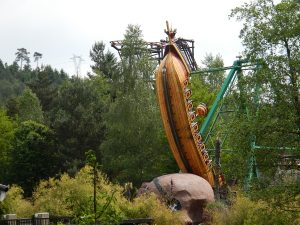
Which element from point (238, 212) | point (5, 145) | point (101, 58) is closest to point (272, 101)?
point (238, 212)

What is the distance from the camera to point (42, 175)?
3234cm

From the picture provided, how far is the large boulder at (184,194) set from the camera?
18.6m

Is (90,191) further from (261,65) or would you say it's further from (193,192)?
(261,65)

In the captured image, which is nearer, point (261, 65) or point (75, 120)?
point (261, 65)

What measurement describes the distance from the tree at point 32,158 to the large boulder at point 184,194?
46.0 feet

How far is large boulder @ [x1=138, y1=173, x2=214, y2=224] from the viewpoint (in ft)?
61.1

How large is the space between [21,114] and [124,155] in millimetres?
19329

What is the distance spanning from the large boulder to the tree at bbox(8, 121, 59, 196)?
46.0 feet

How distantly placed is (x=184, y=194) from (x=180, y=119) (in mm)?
3344

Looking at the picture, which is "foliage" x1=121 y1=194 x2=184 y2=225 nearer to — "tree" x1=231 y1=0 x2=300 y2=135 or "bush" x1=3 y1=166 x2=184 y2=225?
"bush" x1=3 y1=166 x2=184 y2=225

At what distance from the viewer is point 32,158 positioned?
106 feet

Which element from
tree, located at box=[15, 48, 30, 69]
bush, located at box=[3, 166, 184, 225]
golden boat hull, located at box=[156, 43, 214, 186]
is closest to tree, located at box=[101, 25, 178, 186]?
golden boat hull, located at box=[156, 43, 214, 186]

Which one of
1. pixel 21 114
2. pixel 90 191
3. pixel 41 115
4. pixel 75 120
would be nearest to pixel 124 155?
pixel 75 120

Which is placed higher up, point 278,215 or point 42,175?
point 42,175
